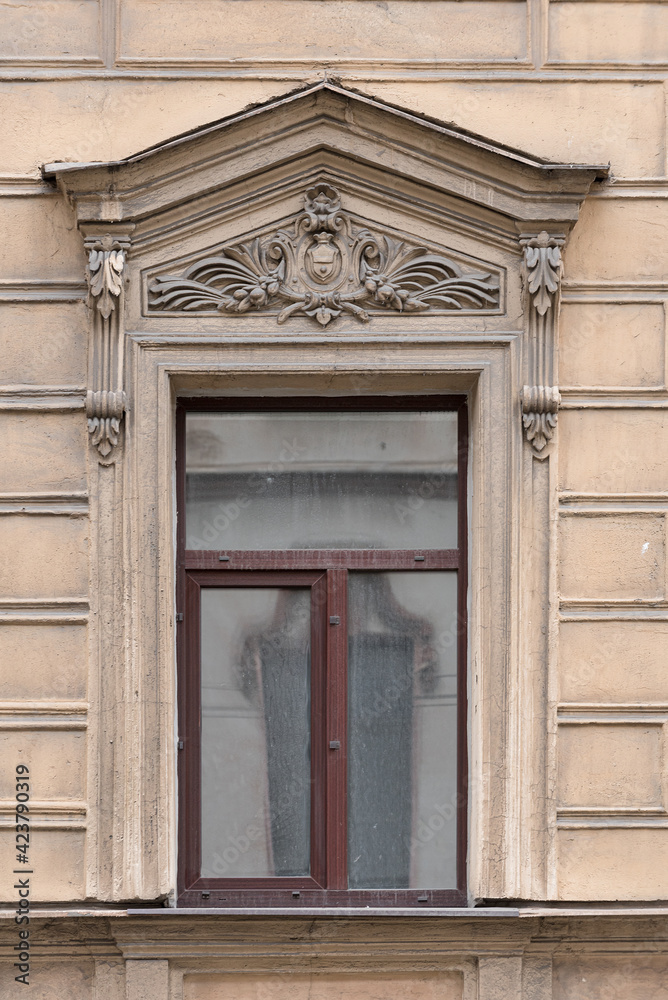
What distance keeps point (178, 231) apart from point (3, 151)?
99 centimetres

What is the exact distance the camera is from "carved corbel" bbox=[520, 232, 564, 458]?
5.89m

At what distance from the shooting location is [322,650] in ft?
20.1

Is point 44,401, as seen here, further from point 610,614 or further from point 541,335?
point 610,614

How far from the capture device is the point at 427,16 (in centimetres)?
613

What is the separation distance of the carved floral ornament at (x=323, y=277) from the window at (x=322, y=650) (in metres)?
0.51

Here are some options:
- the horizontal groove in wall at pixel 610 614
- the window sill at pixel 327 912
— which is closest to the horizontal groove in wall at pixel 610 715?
the horizontal groove in wall at pixel 610 614

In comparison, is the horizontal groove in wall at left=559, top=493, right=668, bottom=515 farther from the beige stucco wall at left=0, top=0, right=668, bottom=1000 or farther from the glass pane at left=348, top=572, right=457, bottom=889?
the glass pane at left=348, top=572, right=457, bottom=889

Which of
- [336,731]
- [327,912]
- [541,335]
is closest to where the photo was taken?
[327,912]

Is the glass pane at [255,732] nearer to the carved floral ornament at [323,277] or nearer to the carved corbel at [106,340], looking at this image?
the carved corbel at [106,340]

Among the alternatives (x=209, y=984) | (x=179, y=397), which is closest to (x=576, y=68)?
(x=179, y=397)

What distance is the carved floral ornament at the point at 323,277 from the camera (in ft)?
19.7

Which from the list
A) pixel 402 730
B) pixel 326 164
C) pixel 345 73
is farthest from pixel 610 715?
pixel 345 73

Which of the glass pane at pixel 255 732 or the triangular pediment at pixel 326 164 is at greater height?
the triangular pediment at pixel 326 164

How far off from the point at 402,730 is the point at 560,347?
2.09 meters
